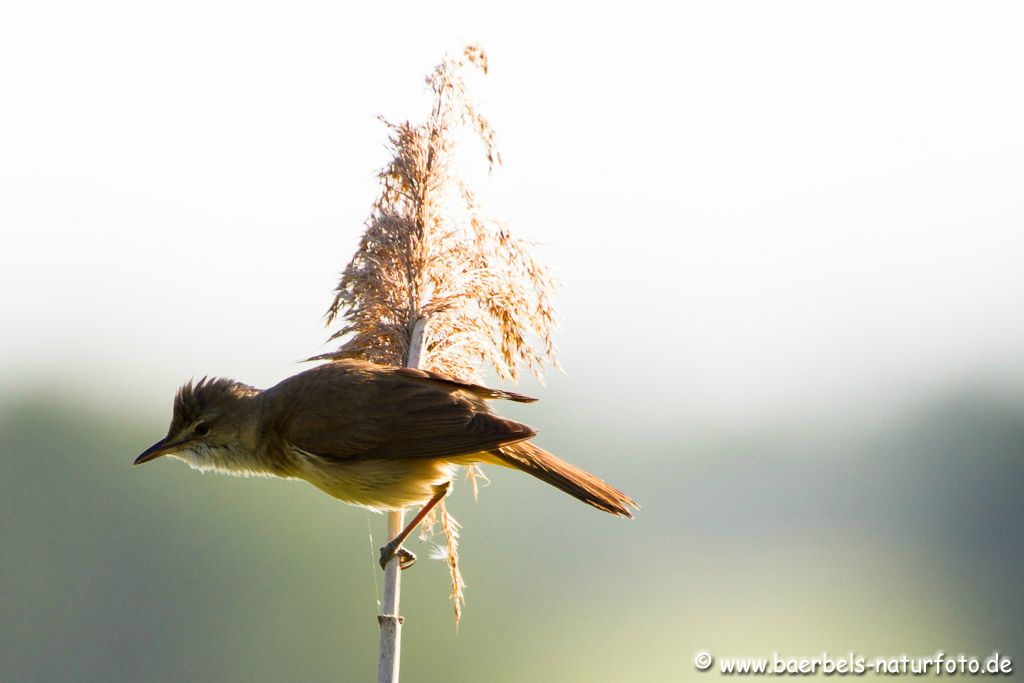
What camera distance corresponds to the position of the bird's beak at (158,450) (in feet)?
12.9

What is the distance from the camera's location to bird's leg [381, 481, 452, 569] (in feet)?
11.5

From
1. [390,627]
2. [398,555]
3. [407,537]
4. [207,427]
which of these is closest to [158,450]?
[207,427]

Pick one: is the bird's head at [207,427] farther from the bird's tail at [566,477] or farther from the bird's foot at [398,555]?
the bird's tail at [566,477]

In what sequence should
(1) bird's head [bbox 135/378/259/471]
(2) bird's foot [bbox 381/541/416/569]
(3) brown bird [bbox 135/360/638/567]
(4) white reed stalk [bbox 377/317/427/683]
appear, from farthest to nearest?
(1) bird's head [bbox 135/378/259/471] < (3) brown bird [bbox 135/360/638/567] < (2) bird's foot [bbox 381/541/416/569] < (4) white reed stalk [bbox 377/317/427/683]

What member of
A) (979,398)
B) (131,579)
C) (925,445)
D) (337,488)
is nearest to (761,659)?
(337,488)

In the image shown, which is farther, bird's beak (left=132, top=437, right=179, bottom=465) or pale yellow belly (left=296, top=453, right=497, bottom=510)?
pale yellow belly (left=296, top=453, right=497, bottom=510)

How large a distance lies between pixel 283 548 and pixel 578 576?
1012 centimetres

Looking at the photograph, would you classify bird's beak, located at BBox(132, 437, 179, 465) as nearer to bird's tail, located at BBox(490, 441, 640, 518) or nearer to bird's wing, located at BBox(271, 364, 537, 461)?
bird's wing, located at BBox(271, 364, 537, 461)

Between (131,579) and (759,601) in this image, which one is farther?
(131,579)

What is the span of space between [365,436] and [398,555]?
2.89ft

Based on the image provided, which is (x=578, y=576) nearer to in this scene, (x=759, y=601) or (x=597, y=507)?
(x=759, y=601)

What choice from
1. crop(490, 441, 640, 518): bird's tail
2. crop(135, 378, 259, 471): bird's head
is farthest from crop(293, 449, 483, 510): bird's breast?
crop(135, 378, 259, 471): bird's head

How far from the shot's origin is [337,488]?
13.4ft

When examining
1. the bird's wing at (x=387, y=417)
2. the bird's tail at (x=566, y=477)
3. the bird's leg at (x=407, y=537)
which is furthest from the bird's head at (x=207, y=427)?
the bird's tail at (x=566, y=477)
